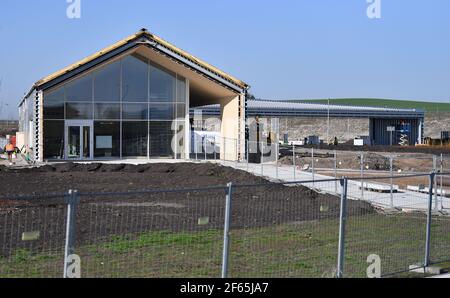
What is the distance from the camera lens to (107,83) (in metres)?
42.7

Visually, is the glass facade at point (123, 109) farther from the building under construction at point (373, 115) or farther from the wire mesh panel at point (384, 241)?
the wire mesh panel at point (384, 241)

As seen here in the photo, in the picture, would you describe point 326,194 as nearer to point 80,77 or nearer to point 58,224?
point 58,224

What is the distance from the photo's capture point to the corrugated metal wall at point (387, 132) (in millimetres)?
91875

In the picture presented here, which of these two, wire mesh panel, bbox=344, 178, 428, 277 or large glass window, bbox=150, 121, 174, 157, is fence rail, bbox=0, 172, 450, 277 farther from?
large glass window, bbox=150, 121, 174, 157

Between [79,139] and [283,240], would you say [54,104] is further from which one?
[283,240]

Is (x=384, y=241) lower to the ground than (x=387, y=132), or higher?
lower

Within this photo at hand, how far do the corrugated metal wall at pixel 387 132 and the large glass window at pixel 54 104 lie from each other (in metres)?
60.0

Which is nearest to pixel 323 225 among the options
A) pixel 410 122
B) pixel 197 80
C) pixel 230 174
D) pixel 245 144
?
pixel 230 174

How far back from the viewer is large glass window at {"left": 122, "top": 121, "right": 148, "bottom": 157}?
4331 cm

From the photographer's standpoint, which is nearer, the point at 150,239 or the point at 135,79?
the point at 150,239

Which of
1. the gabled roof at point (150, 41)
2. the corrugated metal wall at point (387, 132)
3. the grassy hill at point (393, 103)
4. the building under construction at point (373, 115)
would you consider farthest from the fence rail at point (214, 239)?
the grassy hill at point (393, 103)

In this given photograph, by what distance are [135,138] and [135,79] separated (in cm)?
386

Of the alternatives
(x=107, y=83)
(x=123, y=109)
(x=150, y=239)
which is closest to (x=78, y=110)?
(x=107, y=83)

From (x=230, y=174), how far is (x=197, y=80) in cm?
1522
